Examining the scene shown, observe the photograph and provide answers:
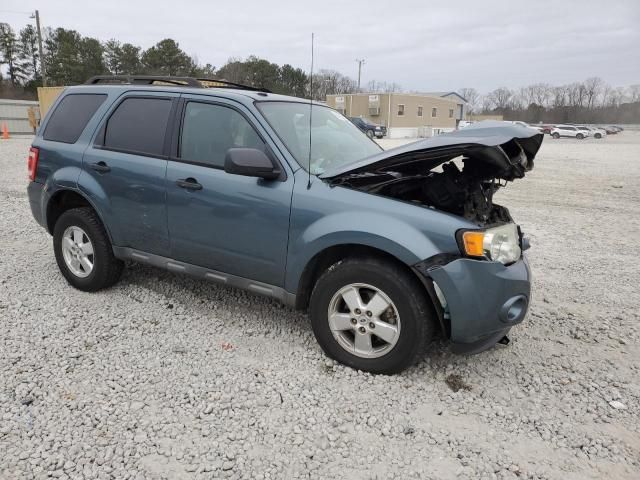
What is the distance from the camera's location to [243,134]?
11.9ft

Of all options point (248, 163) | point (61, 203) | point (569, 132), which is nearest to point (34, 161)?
point (61, 203)

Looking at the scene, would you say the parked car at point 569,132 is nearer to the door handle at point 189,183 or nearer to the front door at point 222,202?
the front door at point 222,202

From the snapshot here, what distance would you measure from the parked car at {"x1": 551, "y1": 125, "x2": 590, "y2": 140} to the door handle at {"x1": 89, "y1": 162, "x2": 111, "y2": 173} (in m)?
57.0

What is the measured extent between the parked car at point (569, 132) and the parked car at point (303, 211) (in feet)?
184

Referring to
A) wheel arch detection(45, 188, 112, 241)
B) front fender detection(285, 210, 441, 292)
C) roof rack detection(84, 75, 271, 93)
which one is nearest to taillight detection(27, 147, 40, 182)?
wheel arch detection(45, 188, 112, 241)

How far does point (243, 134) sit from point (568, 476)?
293 centimetres

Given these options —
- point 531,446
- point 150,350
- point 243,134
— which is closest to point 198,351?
point 150,350

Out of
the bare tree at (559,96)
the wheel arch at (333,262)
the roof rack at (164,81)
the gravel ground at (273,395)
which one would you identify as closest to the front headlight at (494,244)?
the wheel arch at (333,262)

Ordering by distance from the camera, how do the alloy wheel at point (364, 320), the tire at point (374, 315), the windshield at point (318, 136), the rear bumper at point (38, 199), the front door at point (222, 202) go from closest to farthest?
the tire at point (374, 315) < the alloy wheel at point (364, 320) < the front door at point (222, 202) < the windshield at point (318, 136) < the rear bumper at point (38, 199)

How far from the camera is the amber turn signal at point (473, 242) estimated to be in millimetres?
2873

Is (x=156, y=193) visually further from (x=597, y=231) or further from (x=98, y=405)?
(x=597, y=231)

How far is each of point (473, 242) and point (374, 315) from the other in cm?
78

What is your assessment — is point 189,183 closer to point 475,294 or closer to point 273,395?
point 273,395

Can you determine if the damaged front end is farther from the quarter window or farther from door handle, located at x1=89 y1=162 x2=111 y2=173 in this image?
door handle, located at x1=89 y1=162 x2=111 y2=173
